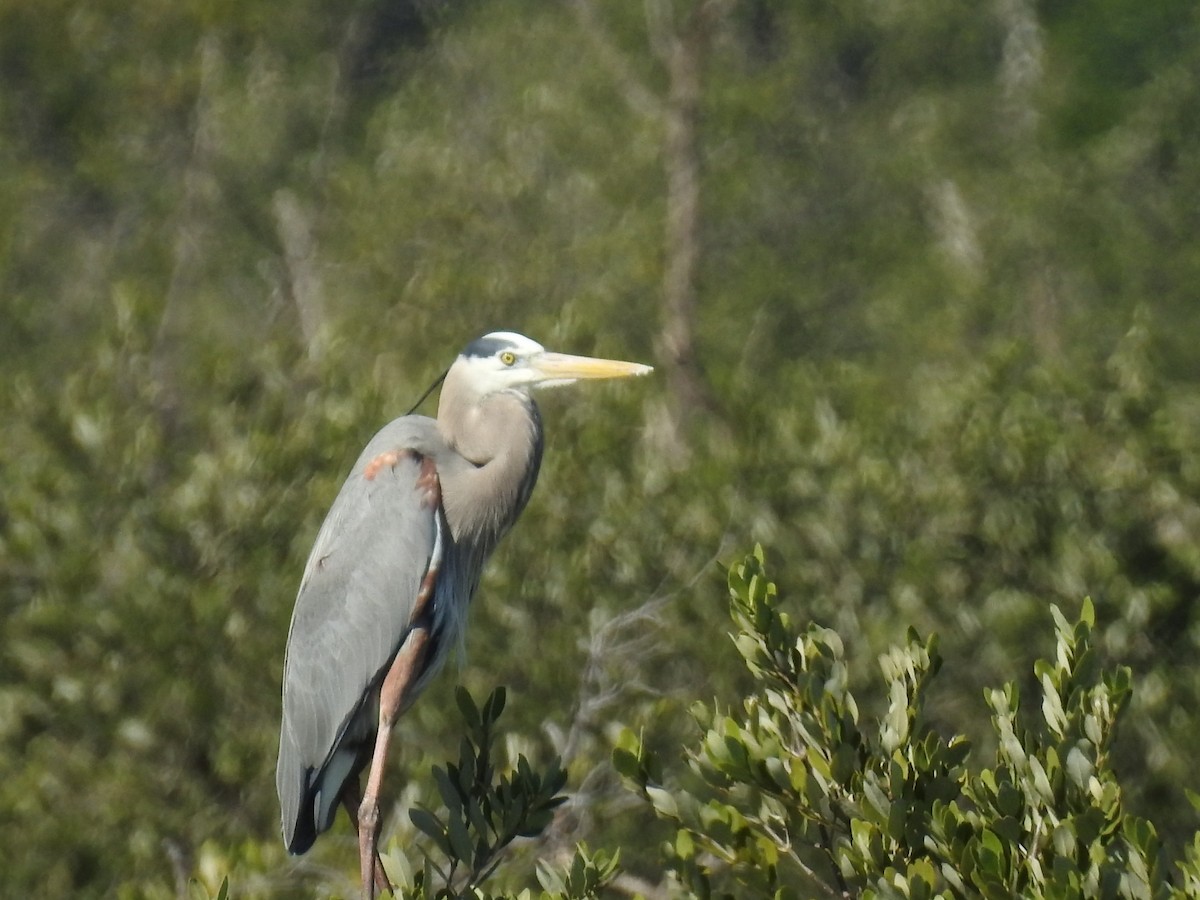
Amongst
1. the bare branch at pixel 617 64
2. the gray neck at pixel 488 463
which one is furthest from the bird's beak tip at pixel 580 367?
the bare branch at pixel 617 64

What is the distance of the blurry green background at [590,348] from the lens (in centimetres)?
779

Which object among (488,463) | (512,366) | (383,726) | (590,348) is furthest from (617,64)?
(383,726)

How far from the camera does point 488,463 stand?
6.04 meters

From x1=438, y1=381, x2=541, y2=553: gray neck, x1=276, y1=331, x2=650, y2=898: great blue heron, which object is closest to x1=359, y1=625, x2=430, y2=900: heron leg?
x1=276, y1=331, x2=650, y2=898: great blue heron

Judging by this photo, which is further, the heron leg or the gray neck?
the gray neck

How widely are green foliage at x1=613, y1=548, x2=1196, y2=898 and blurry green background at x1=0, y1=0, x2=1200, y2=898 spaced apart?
1.81 metres

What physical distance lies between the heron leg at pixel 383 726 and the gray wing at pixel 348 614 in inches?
1.9

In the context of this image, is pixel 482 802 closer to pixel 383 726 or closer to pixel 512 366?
pixel 383 726

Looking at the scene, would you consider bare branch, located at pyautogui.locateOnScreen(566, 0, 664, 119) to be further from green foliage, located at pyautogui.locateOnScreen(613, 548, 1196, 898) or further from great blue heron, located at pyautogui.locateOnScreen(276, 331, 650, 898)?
green foliage, located at pyautogui.locateOnScreen(613, 548, 1196, 898)

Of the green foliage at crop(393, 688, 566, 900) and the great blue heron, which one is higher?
the green foliage at crop(393, 688, 566, 900)

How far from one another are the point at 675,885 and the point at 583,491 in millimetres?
6508

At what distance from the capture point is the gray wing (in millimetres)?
5621

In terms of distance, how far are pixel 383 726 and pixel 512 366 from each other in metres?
1.34

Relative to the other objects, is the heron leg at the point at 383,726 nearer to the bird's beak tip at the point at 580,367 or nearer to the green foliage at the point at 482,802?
the green foliage at the point at 482,802
